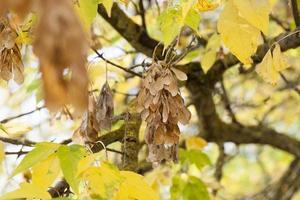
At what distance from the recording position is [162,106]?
104 centimetres

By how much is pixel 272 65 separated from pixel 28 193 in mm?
534

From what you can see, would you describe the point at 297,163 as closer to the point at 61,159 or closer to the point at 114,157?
the point at 114,157

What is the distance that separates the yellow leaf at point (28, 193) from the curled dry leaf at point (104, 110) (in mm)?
274

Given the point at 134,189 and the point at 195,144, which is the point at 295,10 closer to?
the point at 134,189

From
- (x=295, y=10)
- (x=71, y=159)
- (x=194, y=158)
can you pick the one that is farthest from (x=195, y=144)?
(x=71, y=159)

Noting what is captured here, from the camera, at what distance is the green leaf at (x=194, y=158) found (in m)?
1.80

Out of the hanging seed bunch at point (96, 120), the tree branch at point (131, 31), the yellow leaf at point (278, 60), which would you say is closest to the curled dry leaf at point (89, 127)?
the hanging seed bunch at point (96, 120)

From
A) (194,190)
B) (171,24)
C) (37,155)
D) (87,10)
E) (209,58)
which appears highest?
(87,10)

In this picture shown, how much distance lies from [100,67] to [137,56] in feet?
1.45

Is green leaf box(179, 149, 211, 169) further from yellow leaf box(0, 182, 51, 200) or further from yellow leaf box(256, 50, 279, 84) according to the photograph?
yellow leaf box(0, 182, 51, 200)

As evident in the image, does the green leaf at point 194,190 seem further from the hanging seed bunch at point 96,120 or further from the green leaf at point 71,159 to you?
the green leaf at point 71,159

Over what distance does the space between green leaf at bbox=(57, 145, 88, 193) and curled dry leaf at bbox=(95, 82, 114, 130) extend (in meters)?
0.19

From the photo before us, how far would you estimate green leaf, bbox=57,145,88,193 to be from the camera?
0.96 m

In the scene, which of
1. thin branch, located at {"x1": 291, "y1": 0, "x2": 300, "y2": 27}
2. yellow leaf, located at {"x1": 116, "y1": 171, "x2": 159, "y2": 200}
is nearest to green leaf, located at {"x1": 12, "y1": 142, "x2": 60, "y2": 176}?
yellow leaf, located at {"x1": 116, "y1": 171, "x2": 159, "y2": 200}
